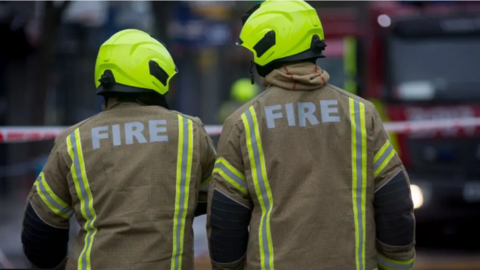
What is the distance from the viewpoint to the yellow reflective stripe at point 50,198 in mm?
3656

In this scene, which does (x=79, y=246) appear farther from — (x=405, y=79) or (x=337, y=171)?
(x=405, y=79)

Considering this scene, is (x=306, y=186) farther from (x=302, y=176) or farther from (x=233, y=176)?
(x=233, y=176)

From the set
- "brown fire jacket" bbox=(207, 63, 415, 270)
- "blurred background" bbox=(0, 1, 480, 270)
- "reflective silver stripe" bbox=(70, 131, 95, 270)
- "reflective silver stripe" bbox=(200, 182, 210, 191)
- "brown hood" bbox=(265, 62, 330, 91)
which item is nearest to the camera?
"brown fire jacket" bbox=(207, 63, 415, 270)

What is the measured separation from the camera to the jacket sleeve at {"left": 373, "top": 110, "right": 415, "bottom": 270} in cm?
342

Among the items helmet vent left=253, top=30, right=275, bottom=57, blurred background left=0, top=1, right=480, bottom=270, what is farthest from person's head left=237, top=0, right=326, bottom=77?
blurred background left=0, top=1, right=480, bottom=270

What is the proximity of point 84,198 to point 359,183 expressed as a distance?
1.13m

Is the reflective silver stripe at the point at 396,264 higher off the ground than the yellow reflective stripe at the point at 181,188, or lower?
lower

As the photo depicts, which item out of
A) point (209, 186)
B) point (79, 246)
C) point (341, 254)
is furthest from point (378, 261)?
point (79, 246)

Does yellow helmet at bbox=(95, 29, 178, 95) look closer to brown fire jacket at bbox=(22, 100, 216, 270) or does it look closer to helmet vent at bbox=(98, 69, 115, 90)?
helmet vent at bbox=(98, 69, 115, 90)

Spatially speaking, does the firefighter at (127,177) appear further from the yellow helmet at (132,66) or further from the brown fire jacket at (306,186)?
the brown fire jacket at (306,186)

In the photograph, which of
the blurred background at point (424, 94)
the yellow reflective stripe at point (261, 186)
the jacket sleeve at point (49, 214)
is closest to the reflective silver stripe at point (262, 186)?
the yellow reflective stripe at point (261, 186)

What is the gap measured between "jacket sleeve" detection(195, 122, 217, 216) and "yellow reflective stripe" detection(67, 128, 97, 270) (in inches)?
19.4

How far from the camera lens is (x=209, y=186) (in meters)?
3.51

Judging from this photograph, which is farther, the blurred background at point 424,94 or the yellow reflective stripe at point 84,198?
the blurred background at point 424,94
